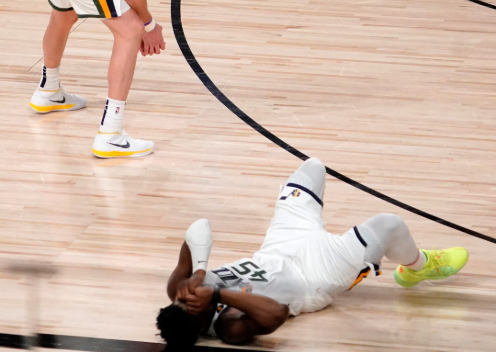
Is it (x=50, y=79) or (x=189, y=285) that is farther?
(x=50, y=79)

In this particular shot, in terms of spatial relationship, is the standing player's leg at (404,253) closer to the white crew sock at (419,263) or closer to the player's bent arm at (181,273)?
the white crew sock at (419,263)

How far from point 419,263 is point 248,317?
71 cm

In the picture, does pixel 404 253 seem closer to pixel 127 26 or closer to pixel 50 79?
pixel 127 26

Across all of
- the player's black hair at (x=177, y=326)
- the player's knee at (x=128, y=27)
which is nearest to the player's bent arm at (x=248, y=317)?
the player's black hair at (x=177, y=326)

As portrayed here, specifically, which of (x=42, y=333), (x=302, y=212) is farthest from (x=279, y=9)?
(x=42, y=333)

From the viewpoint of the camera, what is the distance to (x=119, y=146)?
4.00 meters

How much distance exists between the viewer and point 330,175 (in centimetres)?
384

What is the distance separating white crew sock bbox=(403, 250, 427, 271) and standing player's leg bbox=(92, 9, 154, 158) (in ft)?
5.22

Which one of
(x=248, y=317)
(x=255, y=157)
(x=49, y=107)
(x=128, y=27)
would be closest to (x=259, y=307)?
(x=248, y=317)

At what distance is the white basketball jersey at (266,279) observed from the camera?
269 centimetres

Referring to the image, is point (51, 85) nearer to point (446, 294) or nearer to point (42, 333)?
point (42, 333)

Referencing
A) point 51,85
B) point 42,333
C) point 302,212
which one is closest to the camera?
point 42,333

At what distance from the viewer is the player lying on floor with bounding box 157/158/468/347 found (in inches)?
100

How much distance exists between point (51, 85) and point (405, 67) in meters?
2.10
